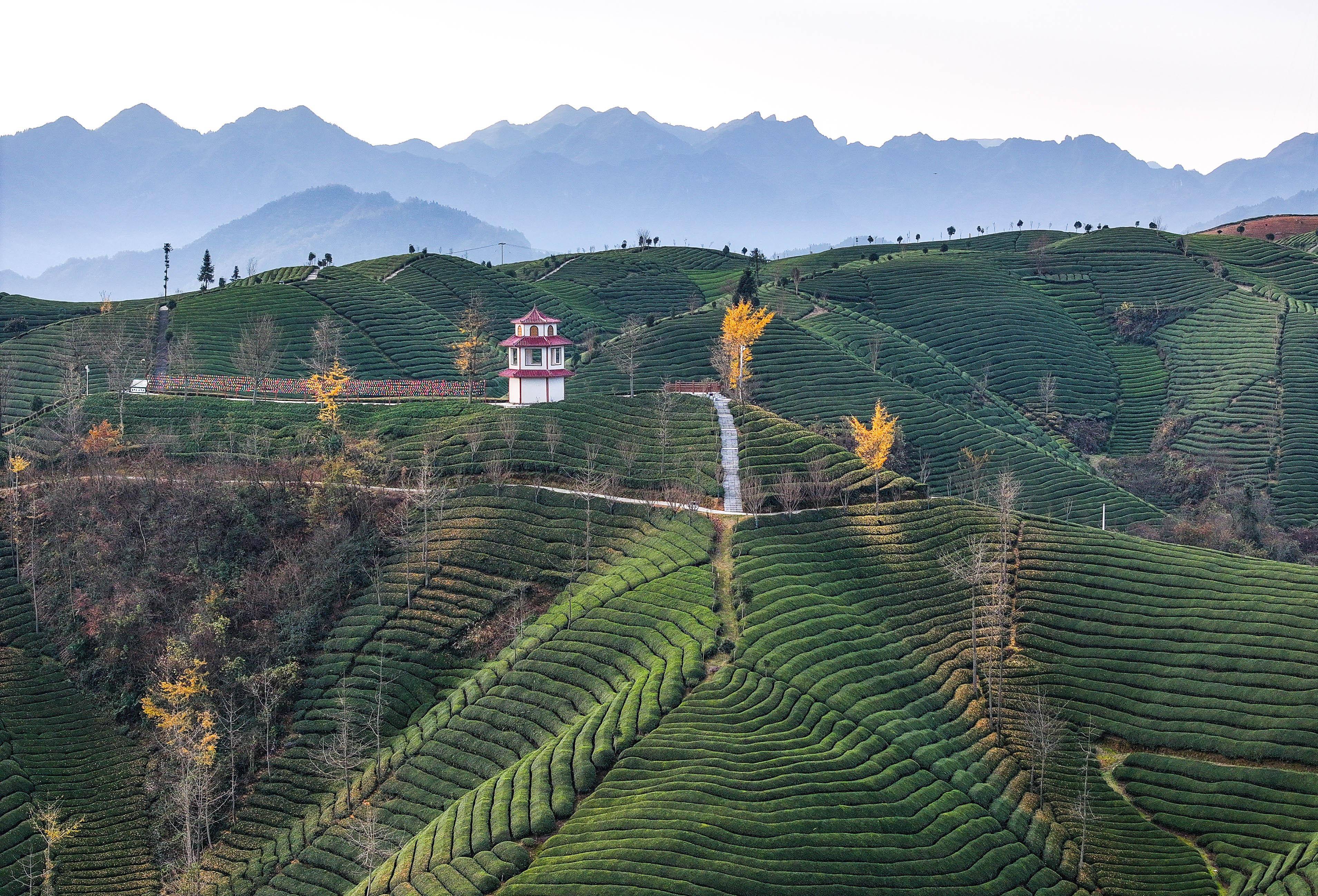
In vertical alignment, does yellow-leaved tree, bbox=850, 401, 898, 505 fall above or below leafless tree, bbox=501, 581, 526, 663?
above

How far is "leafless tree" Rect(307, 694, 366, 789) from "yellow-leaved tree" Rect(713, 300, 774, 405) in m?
44.5

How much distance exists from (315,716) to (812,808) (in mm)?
27903

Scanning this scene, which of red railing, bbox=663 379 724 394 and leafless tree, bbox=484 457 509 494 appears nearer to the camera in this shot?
leafless tree, bbox=484 457 509 494

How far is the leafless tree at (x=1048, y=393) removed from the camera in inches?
4564

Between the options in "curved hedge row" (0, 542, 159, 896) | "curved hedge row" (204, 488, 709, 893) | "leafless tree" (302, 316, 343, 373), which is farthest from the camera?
"leafless tree" (302, 316, 343, 373)

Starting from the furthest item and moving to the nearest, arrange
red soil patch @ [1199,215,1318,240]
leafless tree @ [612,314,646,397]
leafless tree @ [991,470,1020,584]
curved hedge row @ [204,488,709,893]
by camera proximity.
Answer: red soil patch @ [1199,215,1318,240] < leafless tree @ [612,314,646,397] < leafless tree @ [991,470,1020,584] < curved hedge row @ [204,488,709,893]

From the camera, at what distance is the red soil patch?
548ft

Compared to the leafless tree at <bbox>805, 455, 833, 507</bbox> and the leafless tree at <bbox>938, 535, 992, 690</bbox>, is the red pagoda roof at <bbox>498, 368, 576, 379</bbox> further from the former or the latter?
the leafless tree at <bbox>938, 535, 992, 690</bbox>

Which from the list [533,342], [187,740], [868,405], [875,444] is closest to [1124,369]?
[868,405]

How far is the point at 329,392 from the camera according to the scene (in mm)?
88125

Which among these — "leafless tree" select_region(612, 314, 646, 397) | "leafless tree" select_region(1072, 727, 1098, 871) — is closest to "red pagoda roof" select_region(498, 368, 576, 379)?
"leafless tree" select_region(612, 314, 646, 397)

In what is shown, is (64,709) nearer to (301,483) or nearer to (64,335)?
(301,483)

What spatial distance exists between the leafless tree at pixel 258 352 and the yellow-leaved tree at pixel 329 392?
6009 millimetres

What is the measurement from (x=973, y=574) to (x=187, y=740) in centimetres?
4293
